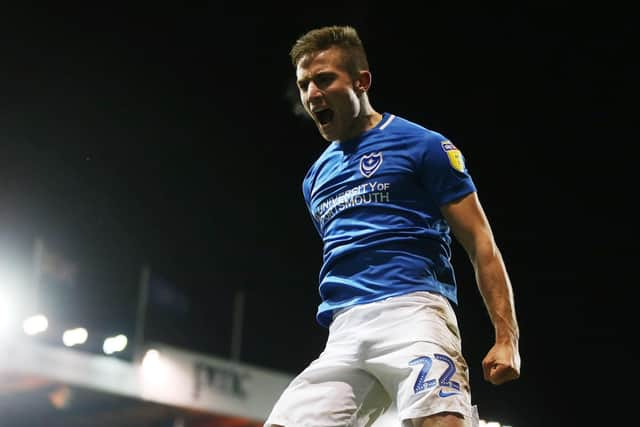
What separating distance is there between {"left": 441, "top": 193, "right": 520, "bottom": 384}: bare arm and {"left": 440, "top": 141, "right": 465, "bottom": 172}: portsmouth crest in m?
0.08

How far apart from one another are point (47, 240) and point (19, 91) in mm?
1842

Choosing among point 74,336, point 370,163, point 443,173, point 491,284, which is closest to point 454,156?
point 443,173

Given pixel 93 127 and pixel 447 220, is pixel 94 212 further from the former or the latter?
pixel 447 220

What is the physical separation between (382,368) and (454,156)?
1.78 ft

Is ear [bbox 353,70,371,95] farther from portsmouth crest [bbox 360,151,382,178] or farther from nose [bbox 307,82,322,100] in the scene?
portsmouth crest [bbox 360,151,382,178]

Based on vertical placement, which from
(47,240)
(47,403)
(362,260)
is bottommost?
(362,260)

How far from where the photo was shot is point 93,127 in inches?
350

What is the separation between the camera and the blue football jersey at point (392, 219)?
2016mm

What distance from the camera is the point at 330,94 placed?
2232 mm

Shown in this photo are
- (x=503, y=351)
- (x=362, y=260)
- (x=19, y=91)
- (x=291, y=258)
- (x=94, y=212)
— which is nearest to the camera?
(x=503, y=351)

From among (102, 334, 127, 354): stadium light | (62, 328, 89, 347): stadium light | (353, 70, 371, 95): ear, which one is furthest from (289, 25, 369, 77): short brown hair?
(102, 334, 127, 354): stadium light

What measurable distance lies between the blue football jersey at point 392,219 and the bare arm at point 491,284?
0.05 m

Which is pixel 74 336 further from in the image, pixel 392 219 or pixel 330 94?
pixel 392 219

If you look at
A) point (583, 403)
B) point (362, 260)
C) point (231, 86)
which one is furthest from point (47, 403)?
point (362, 260)
